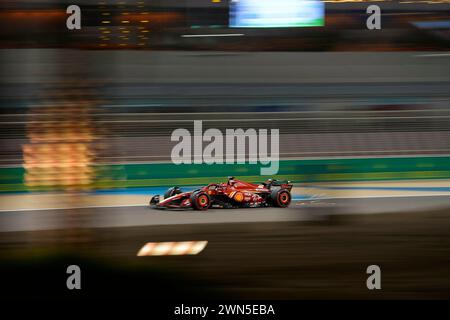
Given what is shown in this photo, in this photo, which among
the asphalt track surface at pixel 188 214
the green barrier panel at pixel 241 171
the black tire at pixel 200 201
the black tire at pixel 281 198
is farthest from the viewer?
the green barrier panel at pixel 241 171

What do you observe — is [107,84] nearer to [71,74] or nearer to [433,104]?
[71,74]

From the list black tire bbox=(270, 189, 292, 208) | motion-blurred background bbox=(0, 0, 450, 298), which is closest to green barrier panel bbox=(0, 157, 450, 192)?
motion-blurred background bbox=(0, 0, 450, 298)

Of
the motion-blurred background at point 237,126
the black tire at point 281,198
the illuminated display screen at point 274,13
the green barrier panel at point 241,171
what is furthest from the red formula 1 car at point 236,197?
the green barrier panel at point 241,171

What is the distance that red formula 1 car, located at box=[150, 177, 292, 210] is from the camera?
5223mm

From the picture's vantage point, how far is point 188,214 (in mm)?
5188

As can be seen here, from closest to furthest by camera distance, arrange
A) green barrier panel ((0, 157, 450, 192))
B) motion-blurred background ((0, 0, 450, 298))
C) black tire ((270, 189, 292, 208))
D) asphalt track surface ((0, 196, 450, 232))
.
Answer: motion-blurred background ((0, 0, 450, 298)) < asphalt track surface ((0, 196, 450, 232)) < black tire ((270, 189, 292, 208)) < green barrier panel ((0, 157, 450, 192))

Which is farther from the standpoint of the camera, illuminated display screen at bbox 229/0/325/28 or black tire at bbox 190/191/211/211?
illuminated display screen at bbox 229/0/325/28

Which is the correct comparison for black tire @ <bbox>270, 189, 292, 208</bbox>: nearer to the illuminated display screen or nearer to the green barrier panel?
the illuminated display screen

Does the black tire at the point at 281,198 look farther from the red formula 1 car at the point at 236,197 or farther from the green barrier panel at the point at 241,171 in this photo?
the green barrier panel at the point at 241,171

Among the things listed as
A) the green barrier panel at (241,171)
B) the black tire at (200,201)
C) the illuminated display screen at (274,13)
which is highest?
the illuminated display screen at (274,13)

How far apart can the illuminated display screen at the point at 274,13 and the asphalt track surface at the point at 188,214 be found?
2.35 metres

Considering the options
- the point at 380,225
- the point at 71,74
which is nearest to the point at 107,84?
the point at 71,74

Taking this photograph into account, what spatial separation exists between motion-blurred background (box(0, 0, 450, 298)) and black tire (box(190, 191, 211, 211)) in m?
0.19

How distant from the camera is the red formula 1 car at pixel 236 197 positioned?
5.22 metres
